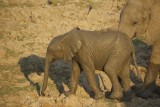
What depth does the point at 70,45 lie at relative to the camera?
7.69m

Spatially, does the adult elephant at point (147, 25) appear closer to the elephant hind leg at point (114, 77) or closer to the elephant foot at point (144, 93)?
the elephant foot at point (144, 93)

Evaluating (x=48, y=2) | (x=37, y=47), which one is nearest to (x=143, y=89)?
(x=37, y=47)

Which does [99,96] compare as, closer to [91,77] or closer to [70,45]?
[91,77]

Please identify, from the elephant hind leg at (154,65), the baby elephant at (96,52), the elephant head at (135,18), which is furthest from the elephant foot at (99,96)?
the elephant head at (135,18)

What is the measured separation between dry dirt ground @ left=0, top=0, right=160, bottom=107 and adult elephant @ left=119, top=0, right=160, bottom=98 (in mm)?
786

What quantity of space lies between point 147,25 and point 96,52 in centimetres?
134

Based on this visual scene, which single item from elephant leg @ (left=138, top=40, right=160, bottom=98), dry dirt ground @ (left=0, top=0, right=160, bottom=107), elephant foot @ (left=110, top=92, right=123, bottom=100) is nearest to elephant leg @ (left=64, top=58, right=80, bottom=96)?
dry dirt ground @ (left=0, top=0, right=160, bottom=107)

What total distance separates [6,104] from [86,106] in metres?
1.45

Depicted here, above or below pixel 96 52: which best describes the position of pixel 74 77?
below

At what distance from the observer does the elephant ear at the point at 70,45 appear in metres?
7.62

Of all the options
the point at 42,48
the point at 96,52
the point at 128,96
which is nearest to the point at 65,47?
the point at 96,52

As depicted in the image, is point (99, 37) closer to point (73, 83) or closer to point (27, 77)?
point (73, 83)

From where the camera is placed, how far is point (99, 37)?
785 cm

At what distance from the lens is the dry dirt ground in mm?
7691
